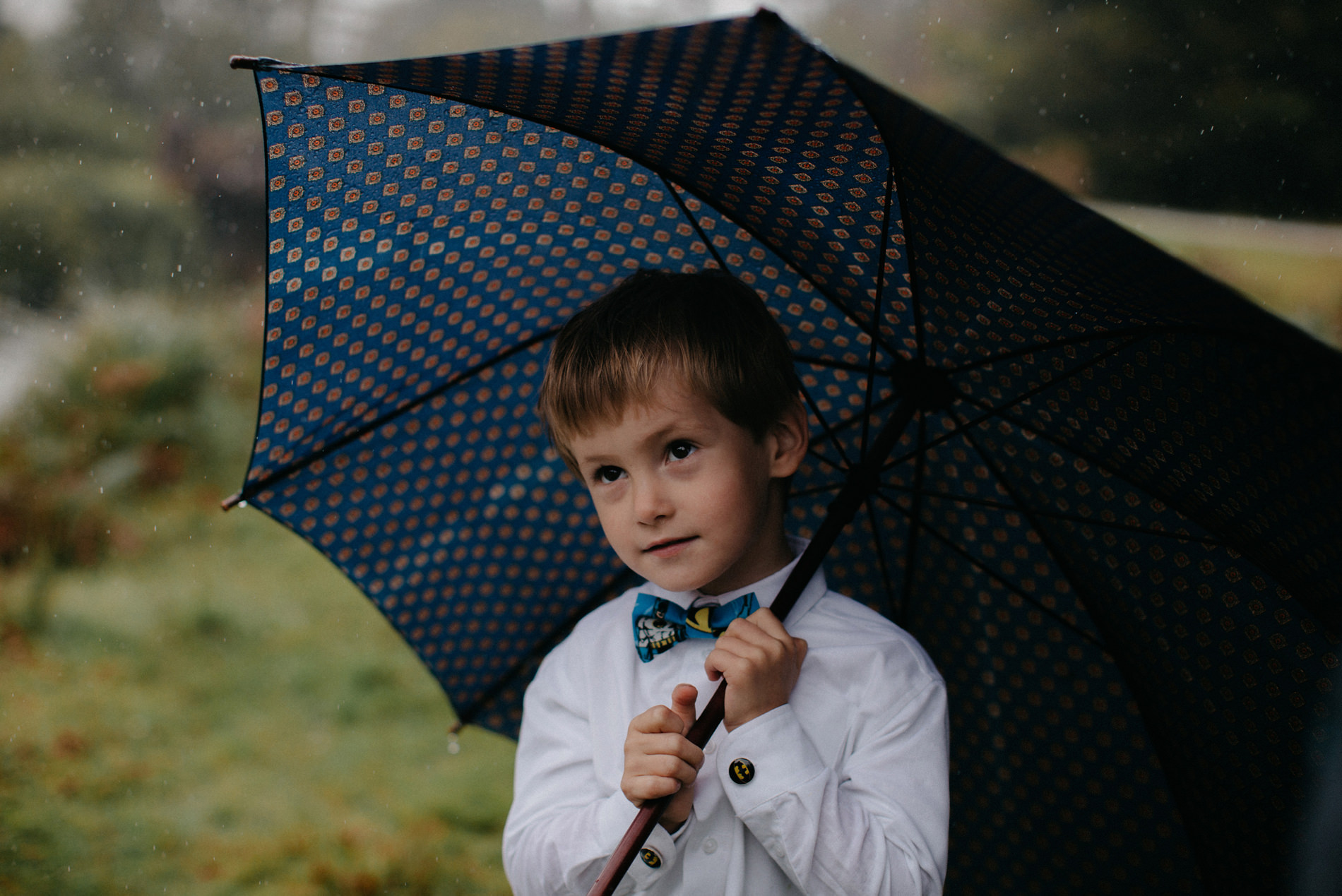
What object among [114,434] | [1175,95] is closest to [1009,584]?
[114,434]

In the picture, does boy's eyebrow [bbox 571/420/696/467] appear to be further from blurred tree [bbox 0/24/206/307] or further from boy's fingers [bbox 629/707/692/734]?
blurred tree [bbox 0/24/206/307]

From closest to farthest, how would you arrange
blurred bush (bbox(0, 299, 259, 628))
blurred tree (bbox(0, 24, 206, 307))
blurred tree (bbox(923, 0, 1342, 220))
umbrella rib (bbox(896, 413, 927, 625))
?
umbrella rib (bbox(896, 413, 927, 625)), blurred bush (bbox(0, 299, 259, 628)), blurred tree (bbox(0, 24, 206, 307)), blurred tree (bbox(923, 0, 1342, 220))

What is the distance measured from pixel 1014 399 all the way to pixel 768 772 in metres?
0.70

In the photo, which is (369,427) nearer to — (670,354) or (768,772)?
(670,354)

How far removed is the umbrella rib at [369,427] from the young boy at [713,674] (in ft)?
0.85

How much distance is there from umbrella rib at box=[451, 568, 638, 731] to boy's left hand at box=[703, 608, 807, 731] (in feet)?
1.84

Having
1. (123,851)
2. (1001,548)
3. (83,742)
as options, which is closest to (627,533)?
(1001,548)

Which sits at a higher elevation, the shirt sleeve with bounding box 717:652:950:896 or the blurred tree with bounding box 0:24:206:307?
the shirt sleeve with bounding box 717:652:950:896

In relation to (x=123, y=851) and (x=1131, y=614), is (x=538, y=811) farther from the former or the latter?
(x=123, y=851)

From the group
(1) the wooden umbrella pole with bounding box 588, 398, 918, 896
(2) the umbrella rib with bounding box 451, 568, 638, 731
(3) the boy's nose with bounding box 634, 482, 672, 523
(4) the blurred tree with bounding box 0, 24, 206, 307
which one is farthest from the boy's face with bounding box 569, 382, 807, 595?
(4) the blurred tree with bounding box 0, 24, 206, 307

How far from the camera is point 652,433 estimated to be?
1.47 metres

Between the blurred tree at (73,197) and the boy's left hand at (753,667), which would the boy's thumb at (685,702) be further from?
the blurred tree at (73,197)

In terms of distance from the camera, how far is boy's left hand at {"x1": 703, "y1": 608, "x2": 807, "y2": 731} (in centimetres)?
141

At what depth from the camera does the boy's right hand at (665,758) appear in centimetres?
137
